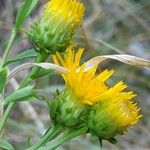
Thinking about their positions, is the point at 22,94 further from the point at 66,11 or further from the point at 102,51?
the point at 102,51

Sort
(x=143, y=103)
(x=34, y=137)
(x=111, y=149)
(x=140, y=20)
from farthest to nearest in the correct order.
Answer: (x=143, y=103) < (x=140, y=20) < (x=111, y=149) < (x=34, y=137)

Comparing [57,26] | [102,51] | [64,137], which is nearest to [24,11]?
[57,26]

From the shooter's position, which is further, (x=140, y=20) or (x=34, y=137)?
(x=140, y=20)

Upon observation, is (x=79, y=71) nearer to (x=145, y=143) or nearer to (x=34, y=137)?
(x=34, y=137)

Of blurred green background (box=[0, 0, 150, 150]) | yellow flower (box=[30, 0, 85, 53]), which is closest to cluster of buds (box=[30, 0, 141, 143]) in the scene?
yellow flower (box=[30, 0, 85, 53])

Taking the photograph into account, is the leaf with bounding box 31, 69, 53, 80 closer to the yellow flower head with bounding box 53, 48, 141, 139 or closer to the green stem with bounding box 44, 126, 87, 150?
the yellow flower head with bounding box 53, 48, 141, 139

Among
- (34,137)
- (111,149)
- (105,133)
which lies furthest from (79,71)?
(111,149)
